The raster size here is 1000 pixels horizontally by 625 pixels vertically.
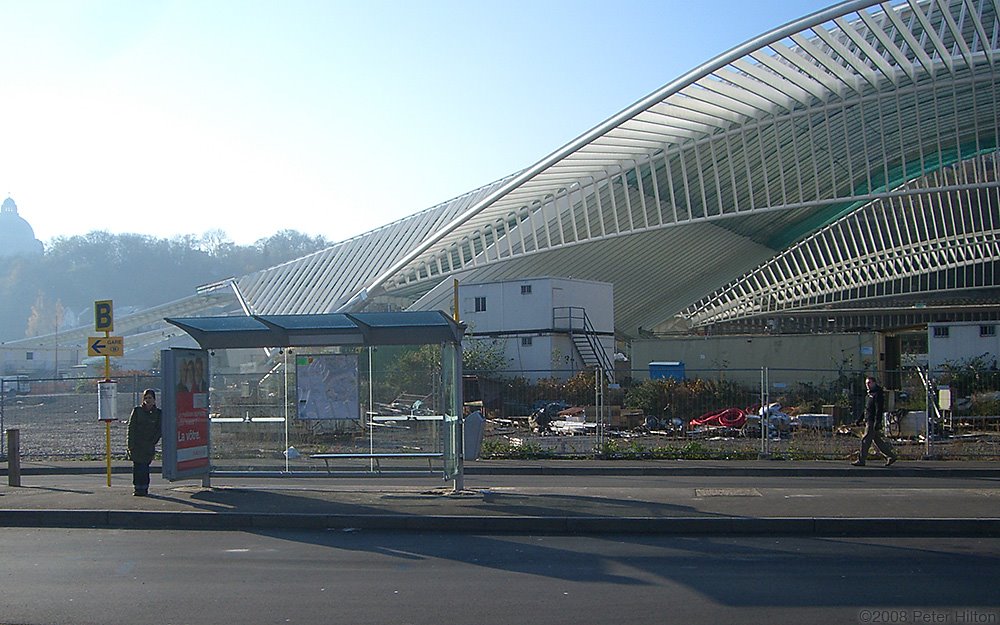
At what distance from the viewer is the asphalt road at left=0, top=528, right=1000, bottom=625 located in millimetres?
8156

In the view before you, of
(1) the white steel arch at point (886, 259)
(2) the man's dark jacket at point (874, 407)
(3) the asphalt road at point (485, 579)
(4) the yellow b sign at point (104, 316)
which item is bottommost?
(3) the asphalt road at point (485, 579)

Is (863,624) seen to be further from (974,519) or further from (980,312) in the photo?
(980,312)

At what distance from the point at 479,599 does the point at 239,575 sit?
103 inches

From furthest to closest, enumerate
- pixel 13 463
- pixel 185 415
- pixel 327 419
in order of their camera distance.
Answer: pixel 13 463 < pixel 327 419 < pixel 185 415

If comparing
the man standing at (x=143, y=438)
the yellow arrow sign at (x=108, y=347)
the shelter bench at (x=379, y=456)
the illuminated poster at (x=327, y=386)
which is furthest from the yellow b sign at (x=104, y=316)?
the shelter bench at (x=379, y=456)

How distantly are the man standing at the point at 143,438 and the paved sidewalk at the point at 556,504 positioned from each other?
285 millimetres

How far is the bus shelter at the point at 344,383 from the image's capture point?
15.8 metres

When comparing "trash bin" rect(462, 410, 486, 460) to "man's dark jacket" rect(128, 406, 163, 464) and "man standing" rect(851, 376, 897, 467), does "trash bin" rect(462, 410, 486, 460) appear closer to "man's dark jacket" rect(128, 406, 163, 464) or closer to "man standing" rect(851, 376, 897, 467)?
"man's dark jacket" rect(128, 406, 163, 464)

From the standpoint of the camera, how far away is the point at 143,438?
1620 centimetres

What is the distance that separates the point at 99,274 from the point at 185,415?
178955 mm

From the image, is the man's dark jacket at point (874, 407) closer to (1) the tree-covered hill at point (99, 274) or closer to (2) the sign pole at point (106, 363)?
(2) the sign pole at point (106, 363)

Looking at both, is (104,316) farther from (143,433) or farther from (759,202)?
(759,202)

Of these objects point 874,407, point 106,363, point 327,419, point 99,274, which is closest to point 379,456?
point 327,419

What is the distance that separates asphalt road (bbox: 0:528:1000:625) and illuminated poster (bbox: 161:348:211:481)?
9.94ft
